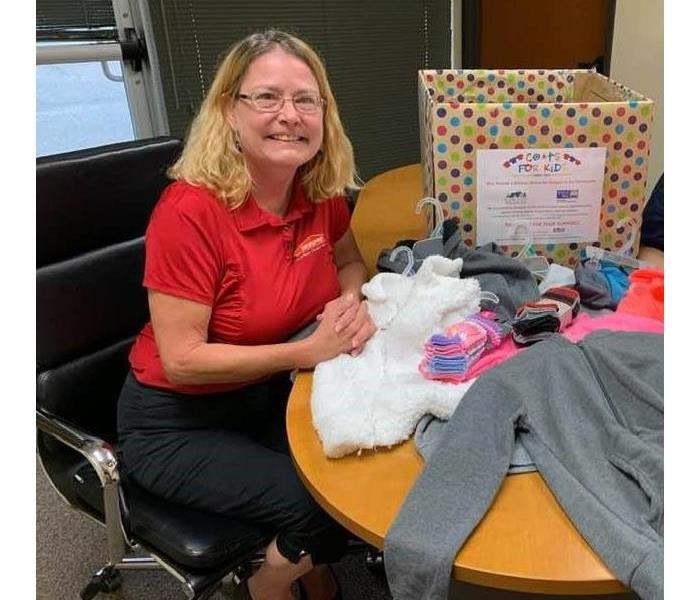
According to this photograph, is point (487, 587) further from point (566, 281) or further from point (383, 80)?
point (383, 80)

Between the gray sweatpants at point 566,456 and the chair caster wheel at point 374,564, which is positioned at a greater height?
the gray sweatpants at point 566,456

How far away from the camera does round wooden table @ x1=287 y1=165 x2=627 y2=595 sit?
2.20ft

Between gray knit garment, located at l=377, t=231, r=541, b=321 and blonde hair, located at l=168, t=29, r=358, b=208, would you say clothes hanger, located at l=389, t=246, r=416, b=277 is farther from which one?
blonde hair, located at l=168, t=29, r=358, b=208

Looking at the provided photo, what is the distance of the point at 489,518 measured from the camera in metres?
0.73

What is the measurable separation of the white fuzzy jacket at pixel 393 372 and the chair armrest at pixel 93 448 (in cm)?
43

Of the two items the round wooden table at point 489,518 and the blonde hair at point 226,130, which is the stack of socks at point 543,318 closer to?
the round wooden table at point 489,518

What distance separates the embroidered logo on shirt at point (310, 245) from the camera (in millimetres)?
1271

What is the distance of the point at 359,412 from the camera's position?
875 millimetres

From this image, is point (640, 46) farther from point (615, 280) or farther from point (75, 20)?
point (75, 20)

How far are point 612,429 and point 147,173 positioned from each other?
109 centimetres

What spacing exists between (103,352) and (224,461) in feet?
1.33

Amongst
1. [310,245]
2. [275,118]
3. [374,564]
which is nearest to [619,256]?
[310,245]

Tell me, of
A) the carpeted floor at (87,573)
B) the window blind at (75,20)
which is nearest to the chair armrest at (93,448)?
the carpeted floor at (87,573)
